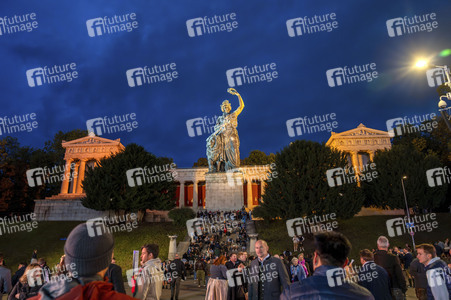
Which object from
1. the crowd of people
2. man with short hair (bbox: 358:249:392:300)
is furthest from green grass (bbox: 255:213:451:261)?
man with short hair (bbox: 358:249:392:300)

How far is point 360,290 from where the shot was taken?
2523 millimetres

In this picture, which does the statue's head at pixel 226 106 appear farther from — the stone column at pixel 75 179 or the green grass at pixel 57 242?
the stone column at pixel 75 179

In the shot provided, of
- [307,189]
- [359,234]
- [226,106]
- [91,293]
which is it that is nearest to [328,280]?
[91,293]

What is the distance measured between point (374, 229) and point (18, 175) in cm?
5830

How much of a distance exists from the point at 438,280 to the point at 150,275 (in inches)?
215

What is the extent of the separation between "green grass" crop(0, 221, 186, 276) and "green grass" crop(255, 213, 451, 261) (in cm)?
929

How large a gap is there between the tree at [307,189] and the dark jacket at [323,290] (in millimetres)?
27968

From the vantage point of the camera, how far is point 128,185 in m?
36.2

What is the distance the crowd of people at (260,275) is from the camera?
2.20m

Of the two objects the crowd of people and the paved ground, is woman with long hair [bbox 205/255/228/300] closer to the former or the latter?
the crowd of people

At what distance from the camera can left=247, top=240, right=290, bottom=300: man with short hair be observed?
222 inches

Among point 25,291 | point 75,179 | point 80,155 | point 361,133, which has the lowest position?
point 25,291

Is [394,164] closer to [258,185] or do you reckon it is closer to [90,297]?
[258,185]

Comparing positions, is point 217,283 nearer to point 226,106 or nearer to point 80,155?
point 226,106
